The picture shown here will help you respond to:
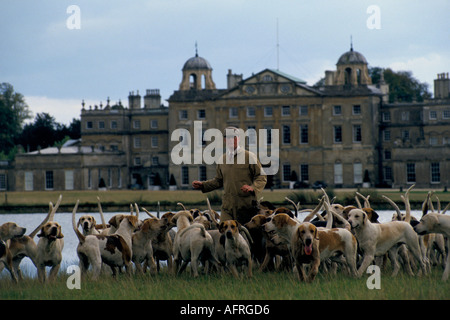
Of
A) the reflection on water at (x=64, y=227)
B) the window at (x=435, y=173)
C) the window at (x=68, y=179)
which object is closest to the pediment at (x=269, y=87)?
the window at (x=435, y=173)

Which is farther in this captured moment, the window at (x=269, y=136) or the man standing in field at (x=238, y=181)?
the window at (x=269, y=136)

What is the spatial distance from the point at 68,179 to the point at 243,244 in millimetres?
55279

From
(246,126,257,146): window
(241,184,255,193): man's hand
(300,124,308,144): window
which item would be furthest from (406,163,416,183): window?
(241,184,255,193): man's hand

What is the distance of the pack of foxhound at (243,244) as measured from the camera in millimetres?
9383

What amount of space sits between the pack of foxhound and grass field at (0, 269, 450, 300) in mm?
191

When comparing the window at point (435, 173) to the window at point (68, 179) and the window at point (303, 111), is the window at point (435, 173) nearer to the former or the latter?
the window at point (303, 111)

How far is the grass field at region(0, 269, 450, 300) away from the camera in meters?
8.34

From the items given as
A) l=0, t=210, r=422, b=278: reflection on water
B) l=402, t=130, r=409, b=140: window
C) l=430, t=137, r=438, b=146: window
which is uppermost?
l=402, t=130, r=409, b=140: window

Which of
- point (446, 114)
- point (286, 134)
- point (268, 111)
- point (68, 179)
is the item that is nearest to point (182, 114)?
point (268, 111)

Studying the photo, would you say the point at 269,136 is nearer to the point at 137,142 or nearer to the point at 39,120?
the point at 137,142

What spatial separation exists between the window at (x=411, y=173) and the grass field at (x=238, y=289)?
48769 millimetres

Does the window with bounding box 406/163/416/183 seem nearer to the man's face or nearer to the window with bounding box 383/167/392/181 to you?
the window with bounding box 383/167/392/181

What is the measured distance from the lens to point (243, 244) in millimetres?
9953
